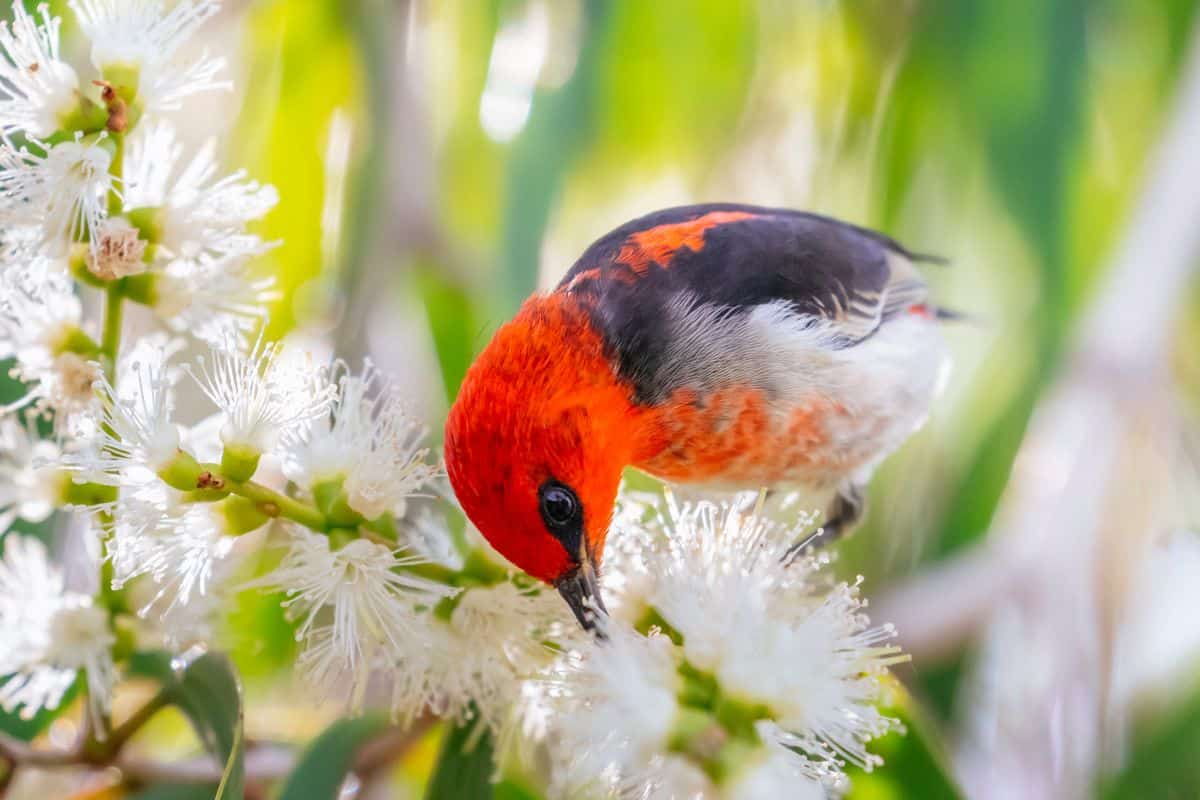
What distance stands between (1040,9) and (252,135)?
1.58 meters

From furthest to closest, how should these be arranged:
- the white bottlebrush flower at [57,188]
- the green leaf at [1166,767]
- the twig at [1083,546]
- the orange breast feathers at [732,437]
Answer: the twig at [1083,546], the green leaf at [1166,767], the orange breast feathers at [732,437], the white bottlebrush flower at [57,188]

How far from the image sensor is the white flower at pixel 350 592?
982 mm

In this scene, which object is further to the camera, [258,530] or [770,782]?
[258,530]

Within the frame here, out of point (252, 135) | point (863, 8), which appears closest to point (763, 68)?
point (863, 8)

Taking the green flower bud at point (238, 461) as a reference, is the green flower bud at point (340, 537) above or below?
below

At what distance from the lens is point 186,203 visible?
1057 mm

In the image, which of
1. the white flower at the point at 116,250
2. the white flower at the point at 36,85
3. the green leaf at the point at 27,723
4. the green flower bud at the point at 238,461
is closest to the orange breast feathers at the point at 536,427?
the green flower bud at the point at 238,461

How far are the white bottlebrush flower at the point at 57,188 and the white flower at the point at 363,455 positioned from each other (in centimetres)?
25

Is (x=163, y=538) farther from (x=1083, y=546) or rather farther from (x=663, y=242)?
(x=1083, y=546)

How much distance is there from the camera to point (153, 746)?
6.18ft

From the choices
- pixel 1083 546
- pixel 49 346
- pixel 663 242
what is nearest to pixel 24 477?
pixel 49 346

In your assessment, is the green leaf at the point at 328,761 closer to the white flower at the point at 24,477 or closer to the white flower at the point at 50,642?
the white flower at the point at 50,642

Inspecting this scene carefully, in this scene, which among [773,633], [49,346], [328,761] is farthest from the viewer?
[328,761]

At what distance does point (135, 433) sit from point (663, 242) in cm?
71
